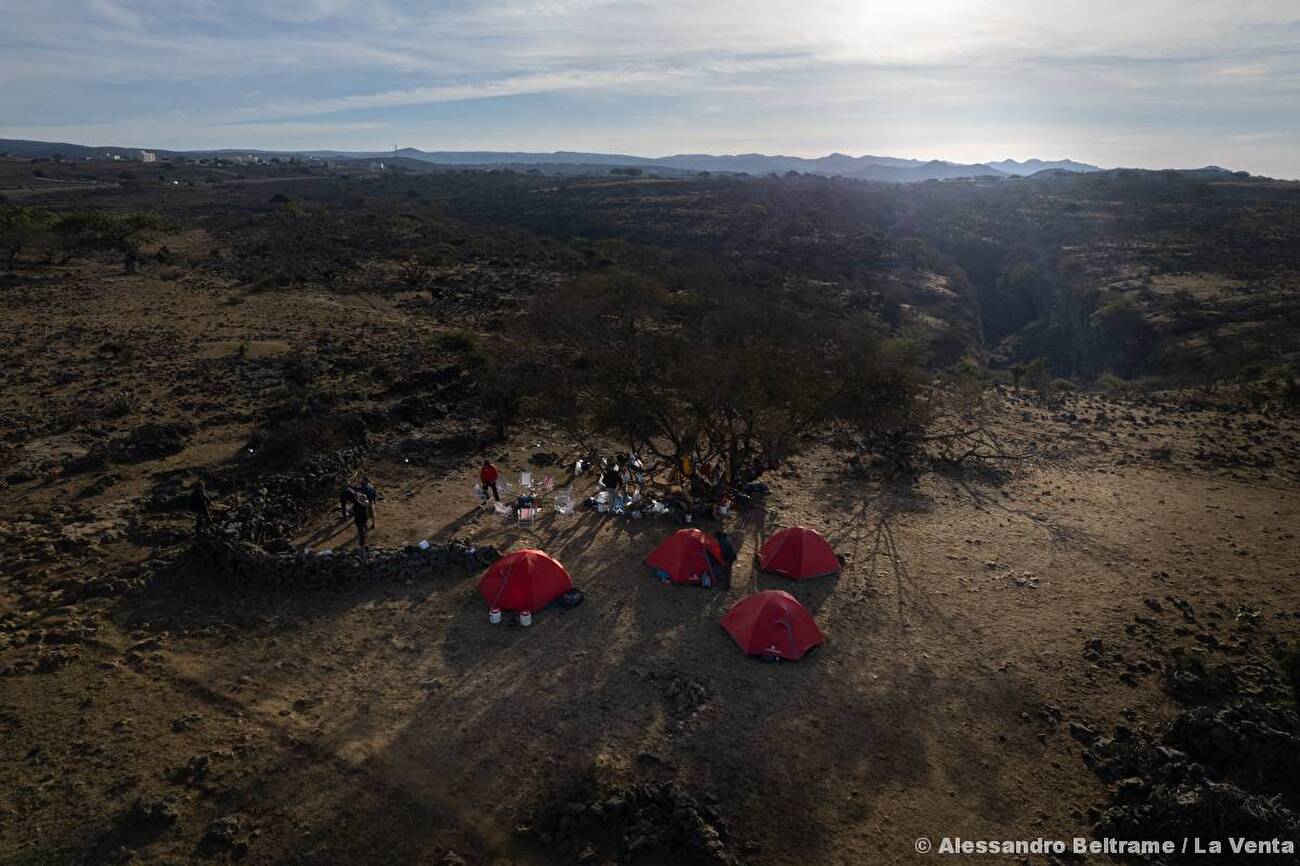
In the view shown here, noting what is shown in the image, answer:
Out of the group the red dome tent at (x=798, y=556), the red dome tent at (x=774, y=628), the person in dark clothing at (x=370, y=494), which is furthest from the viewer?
the person in dark clothing at (x=370, y=494)

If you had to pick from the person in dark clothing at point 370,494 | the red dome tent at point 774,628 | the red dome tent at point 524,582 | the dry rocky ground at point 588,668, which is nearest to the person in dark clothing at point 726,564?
the dry rocky ground at point 588,668

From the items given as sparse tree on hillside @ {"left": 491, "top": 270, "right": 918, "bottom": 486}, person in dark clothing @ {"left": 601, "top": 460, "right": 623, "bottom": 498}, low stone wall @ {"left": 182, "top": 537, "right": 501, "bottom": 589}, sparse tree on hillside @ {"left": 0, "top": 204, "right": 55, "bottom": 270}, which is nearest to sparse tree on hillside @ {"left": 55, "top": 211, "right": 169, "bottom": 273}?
sparse tree on hillside @ {"left": 0, "top": 204, "right": 55, "bottom": 270}

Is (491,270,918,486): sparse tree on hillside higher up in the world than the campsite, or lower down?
higher up

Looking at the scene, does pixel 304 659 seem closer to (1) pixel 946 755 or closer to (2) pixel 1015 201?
(1) pixel 946 755

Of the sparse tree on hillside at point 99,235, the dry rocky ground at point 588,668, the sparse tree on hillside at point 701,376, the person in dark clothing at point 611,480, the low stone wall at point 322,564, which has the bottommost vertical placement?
the dry rocky ground at point 588,668

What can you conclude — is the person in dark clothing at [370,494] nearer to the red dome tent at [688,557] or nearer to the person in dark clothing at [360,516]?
the person in dark clothing at [360,516]

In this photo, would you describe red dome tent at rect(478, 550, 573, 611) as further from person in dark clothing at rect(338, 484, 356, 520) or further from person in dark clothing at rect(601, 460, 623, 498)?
person in dark clothing at rect(601, 460, 623, 498)

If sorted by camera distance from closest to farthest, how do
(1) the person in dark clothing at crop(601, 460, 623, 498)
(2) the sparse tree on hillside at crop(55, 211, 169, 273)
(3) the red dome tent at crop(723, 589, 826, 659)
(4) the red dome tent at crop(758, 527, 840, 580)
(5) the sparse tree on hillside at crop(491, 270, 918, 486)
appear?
1. (3) the red dome tent at crop(723, 589, 826, 659)
2. (4) the red dome tent at crop(758, 527, 840, 580)
3. (5) the sparse tree on hillside at crop(491, 270, 918, 486)
4. (1) the person in dark clothing at crop(601, 460, 623, 498)
5. (2) the sparse tree on hillside at crop(55, 211, 169, 273)
